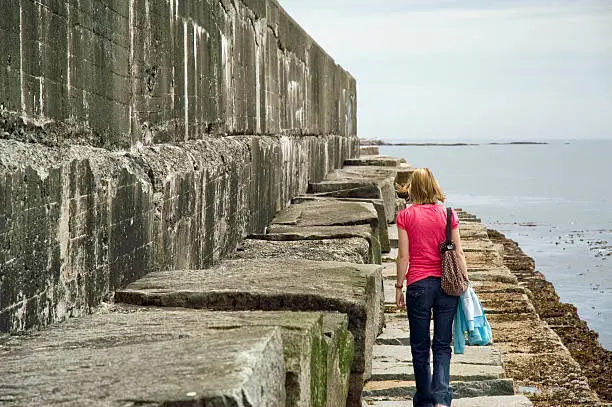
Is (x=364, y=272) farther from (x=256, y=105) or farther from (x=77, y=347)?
(x=256, y=105)

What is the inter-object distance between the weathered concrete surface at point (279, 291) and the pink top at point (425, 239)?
66 cm

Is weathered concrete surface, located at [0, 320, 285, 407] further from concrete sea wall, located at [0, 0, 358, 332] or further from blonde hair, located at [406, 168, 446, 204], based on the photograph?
blonde hair, located at [406, 168, 446, 204]

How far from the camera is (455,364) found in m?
7.10

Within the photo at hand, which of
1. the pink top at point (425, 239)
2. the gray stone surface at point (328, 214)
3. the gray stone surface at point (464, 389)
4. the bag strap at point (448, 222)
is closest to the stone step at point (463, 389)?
the gray stone surface at point (464, 389)

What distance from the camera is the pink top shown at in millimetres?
6184

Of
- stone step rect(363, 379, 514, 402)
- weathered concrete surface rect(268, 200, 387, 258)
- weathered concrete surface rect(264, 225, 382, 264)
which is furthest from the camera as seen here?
weathered concrete surface rect(268, 200, 387, 258)

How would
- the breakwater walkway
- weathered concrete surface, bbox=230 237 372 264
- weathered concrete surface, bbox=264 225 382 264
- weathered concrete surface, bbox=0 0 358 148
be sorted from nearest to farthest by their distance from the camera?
the breakwater walkway → weathered concrete surface, bbox=0 0 358 148 → weathered concrete surface, bbox=230 237 372 264 → weathered concrete surface, bbox=264 225 382 264

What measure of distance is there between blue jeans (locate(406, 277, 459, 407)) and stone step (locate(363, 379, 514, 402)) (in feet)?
1.06

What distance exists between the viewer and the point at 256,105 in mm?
8797

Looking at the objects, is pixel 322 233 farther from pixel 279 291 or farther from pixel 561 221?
pixel 561 221

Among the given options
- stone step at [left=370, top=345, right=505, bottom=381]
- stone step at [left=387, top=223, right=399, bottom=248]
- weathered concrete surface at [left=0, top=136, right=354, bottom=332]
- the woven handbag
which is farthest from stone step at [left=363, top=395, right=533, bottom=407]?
stone step at [left=387, top=223, right=399, bottom=248]

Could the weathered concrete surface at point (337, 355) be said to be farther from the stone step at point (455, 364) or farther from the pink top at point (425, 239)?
the stone step at point (455, 364)

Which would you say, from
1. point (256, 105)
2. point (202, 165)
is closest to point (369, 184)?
point (256, 105)

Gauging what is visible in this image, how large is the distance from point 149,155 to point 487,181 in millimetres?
61606
